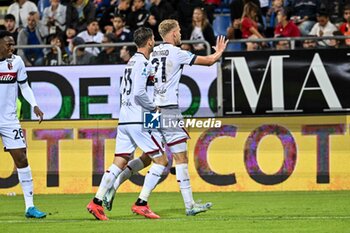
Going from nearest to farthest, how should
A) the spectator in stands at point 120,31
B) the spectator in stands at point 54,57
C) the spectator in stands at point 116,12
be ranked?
the spectator in stands at point 54,57, the spectator in stands at point 120,31, the spectator in stands at point 116,12

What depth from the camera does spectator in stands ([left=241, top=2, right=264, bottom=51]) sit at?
21.2 meters


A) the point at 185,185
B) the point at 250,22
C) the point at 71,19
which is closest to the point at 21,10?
the point at 71,19

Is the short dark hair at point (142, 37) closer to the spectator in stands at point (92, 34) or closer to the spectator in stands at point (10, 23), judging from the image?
the spectator in stands at point (92, 34)

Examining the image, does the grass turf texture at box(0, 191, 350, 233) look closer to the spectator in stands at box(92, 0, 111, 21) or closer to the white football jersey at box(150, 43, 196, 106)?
the white football jersey at box(150, 43, 196, 106)

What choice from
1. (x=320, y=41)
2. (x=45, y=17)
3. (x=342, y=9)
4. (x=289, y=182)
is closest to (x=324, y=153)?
(x=289, y=182)

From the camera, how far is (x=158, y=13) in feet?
73.6

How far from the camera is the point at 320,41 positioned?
19891 mm

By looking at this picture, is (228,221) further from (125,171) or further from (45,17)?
(45,17)

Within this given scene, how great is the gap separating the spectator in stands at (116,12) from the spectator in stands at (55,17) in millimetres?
945

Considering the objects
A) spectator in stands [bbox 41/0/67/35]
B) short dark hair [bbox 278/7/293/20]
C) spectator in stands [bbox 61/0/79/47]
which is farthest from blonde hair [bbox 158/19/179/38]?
spectator in stands [bbox 41/0/67/35]

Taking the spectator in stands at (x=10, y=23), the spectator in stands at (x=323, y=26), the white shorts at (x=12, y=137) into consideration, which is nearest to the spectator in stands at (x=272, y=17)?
the spectator in stands at (x=323, y=26)

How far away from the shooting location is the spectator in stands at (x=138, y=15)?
74.1 ft

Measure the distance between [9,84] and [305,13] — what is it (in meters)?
9.08

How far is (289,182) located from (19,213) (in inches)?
229
